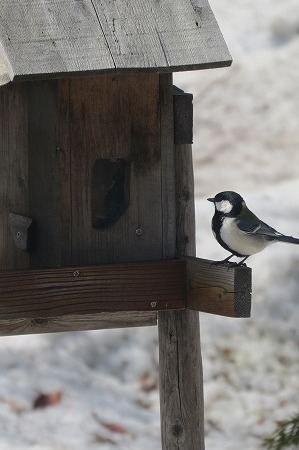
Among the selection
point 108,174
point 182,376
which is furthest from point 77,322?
point 108,174

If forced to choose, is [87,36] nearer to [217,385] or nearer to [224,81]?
[217,385]

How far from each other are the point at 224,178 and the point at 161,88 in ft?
16.2

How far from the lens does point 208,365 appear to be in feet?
25.0

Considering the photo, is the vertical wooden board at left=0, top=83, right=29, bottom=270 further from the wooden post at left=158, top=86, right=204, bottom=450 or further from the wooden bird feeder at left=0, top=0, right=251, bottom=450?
the wooden post at left=158, top=86, right=204, bottom=450

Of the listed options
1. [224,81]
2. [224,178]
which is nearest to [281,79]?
[224,81]

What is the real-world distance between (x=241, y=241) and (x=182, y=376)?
646mm

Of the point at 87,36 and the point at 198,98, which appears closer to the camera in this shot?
the point at 87,36

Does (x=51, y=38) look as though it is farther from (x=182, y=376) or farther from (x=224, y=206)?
(x=182, y=376)

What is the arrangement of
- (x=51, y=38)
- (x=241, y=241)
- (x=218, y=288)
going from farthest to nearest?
1. (x=241, y=241)
2. (x=218, y=288)
3. (x=51, y=38)

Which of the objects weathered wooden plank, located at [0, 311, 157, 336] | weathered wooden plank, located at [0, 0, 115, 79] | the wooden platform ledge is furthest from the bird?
weathered wooden plank, located at [0, 0, 115, 79]

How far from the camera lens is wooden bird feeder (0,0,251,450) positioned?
13.2 feet

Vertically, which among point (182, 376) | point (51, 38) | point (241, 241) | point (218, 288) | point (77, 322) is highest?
point (51, 38)

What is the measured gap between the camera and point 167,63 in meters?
3.93

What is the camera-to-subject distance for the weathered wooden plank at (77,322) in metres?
4.72
